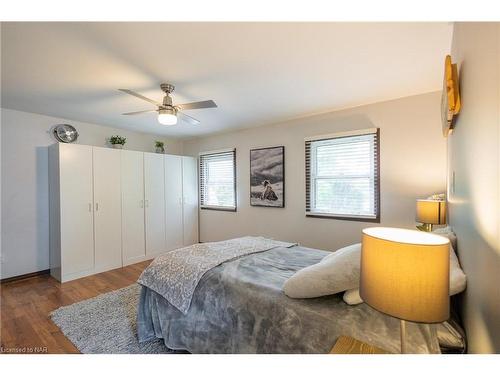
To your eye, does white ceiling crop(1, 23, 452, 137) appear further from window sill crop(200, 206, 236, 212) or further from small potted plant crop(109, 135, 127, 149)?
window sill crop(200, 206, 236, 212)

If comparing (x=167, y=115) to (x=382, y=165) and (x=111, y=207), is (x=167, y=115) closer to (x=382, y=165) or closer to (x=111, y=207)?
(x=111, y=207)

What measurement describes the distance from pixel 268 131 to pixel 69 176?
3007 millimetres

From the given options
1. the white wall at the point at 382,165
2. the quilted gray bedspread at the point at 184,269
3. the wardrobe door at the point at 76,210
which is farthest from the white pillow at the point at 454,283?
the wardrobe door at the point at 76,210

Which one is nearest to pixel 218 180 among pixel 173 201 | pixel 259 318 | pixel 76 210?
pixel 173 201

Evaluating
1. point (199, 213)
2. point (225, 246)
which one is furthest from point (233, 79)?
point (199, 213)

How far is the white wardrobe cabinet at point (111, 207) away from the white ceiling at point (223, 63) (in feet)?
2.83

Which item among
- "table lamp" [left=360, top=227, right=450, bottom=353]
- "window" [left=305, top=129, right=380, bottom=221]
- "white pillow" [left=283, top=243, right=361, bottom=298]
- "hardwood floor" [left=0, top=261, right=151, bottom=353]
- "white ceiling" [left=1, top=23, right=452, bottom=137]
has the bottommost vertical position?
"hardwood floor" [left=0, top=261, right=151, bottom=353]

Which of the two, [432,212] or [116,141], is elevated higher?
[116,141]

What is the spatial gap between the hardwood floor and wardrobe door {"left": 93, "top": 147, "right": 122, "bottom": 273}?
244mm

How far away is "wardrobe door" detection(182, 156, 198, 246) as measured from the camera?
4.86m

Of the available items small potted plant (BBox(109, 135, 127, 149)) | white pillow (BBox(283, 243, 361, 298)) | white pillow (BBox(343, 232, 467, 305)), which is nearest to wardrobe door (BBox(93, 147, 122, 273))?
small potted plant (BBox(109, 135, 127, 149))

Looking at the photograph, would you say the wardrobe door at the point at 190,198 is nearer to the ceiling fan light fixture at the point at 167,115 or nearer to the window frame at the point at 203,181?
the window frame at the point at 203,181

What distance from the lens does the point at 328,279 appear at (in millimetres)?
1299

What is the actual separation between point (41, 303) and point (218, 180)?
3104 mm
